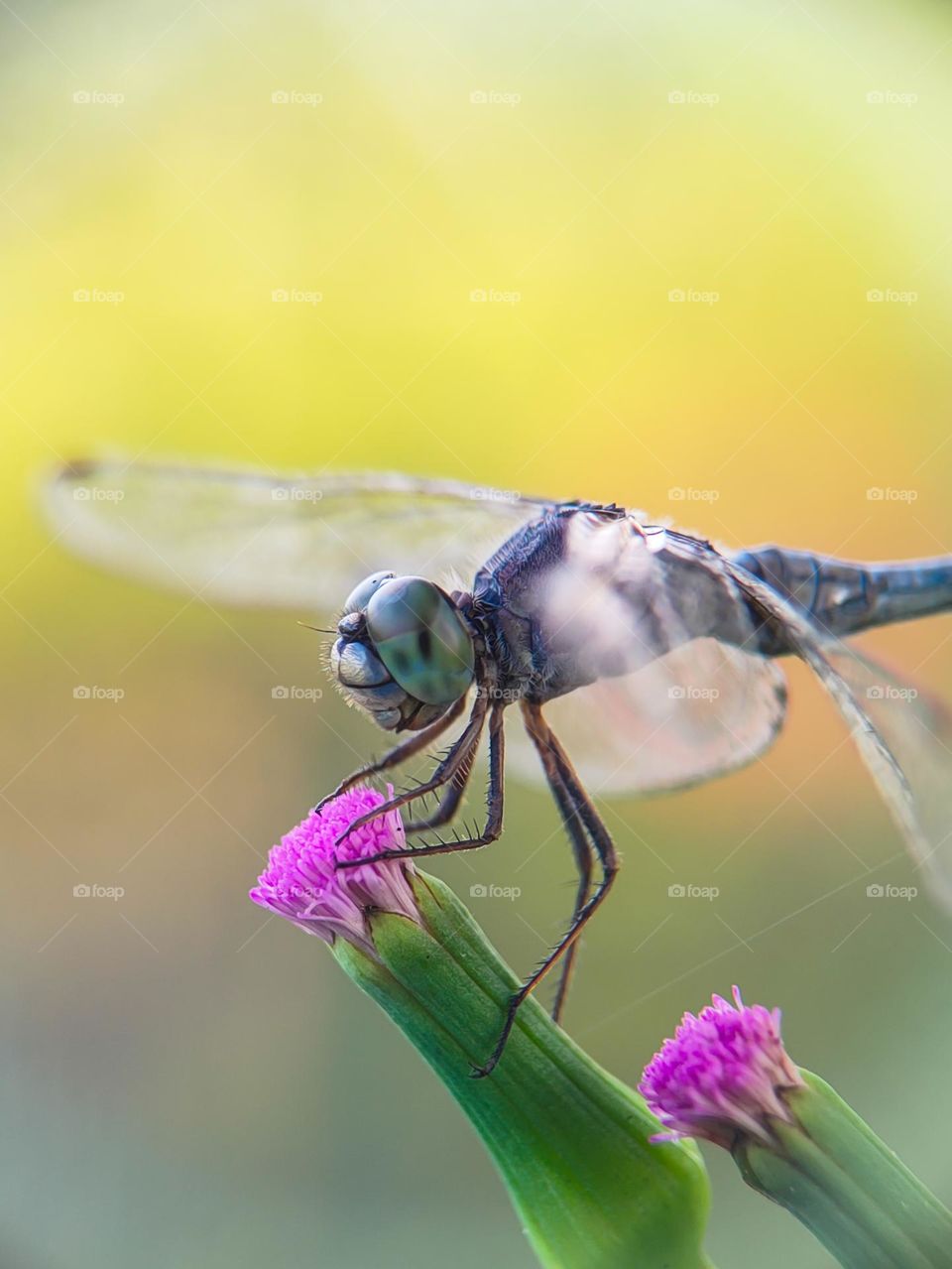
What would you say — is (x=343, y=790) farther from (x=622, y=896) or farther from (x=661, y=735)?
(x=622, y=896)

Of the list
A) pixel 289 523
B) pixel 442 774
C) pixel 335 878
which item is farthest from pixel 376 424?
pixel 335 878

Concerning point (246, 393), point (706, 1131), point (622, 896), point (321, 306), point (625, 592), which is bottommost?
point (622, 896)

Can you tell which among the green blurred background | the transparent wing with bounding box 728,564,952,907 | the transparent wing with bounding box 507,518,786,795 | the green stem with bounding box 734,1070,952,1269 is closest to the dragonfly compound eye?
the transparent wing with bounding box 507,518,786,795

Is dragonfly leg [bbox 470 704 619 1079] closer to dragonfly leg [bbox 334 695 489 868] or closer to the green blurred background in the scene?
dragonfly leg [bbox 334 695 489 868]

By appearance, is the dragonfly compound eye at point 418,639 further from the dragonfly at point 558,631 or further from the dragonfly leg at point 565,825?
the dragonfly leg at point 565,825

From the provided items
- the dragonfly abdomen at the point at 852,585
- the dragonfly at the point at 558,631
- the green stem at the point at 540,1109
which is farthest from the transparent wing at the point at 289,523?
the green stem at the point at 540,1109

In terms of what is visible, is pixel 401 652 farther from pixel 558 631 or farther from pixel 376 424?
pixel 376 424

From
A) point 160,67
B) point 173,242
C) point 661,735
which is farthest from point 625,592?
point 160,67
